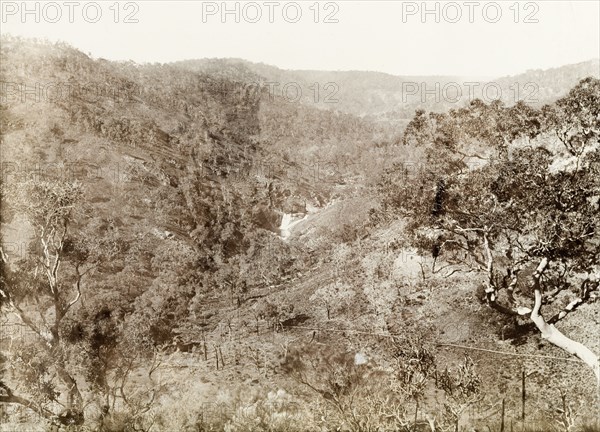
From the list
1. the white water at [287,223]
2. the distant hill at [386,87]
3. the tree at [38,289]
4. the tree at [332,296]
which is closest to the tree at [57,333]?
the tree at [38,289]

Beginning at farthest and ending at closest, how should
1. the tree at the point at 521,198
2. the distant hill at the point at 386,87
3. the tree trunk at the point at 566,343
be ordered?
the distant hill at the point at 386,87 < the tree at the point at 521,198 < the tree trunk at the point at 566,343

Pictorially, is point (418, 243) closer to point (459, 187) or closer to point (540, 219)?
point (459, 187)

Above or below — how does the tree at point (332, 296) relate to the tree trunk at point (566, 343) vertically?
below

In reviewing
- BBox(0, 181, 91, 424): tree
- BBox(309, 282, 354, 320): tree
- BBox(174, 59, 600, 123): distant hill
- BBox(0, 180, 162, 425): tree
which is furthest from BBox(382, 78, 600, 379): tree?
BBox(174, 59, 600, 123): distant hill

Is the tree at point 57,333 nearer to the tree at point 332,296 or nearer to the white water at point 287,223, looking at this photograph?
the tree at point 332,296

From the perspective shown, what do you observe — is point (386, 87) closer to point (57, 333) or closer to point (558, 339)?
point (558, 339)

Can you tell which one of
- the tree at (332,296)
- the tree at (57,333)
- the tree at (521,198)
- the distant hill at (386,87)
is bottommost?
the tree at (332,296)

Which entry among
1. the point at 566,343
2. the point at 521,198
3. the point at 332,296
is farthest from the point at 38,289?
the point at 566,343

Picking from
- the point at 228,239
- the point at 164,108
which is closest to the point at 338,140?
the point at 164,108
